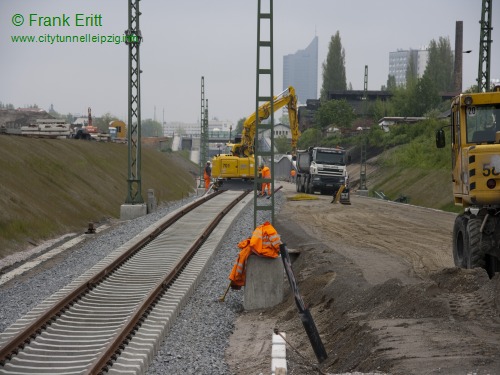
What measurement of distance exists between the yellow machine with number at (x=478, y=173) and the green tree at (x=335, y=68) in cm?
13868

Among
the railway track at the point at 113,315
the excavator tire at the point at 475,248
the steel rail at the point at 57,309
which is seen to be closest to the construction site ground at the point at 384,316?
the excavator tire at the point at 475,248

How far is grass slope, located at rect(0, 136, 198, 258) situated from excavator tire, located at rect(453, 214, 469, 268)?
1520 centimetres

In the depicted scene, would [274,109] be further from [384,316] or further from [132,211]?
[384,316]

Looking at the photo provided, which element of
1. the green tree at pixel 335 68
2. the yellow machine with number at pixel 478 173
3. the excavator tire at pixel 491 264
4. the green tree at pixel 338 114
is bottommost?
the excavator tire at pixel 491 264

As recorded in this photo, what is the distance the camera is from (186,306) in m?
16.7

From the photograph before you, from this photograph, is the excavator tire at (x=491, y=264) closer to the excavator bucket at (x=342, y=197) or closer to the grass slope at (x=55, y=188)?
the grass slope at (x=55, y=188)

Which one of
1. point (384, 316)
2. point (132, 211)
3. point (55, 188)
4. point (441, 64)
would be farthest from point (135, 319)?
point (441, 64)

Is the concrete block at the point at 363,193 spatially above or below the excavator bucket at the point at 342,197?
below

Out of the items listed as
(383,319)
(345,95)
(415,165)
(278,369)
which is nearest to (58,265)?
(383,319)

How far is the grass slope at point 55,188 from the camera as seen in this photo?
106ft

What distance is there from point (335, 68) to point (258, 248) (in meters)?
141

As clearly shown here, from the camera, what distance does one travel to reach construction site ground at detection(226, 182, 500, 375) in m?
10.2

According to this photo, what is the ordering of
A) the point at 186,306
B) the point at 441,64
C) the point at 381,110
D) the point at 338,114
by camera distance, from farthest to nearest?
the point at 441,64 < the point at 338,114 < the point at 381,110 < the point at 186,306

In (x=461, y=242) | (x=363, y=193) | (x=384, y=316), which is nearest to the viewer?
(x=384, y=316)
